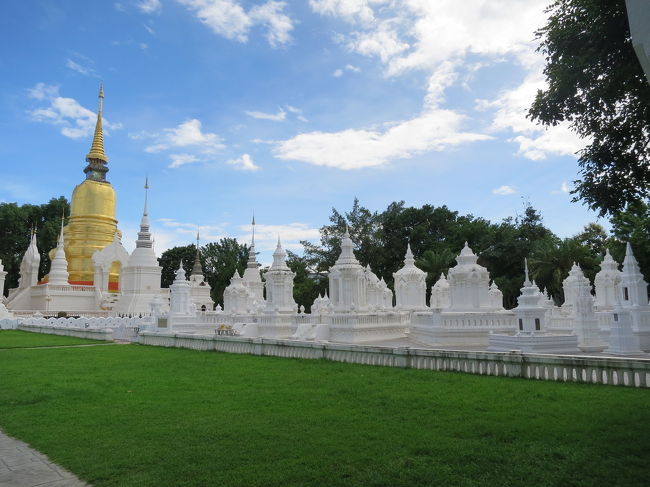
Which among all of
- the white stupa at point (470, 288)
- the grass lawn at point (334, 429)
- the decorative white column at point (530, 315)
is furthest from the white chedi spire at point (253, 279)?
the grass lawn at point (334, 429)

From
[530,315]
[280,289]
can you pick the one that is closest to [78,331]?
[280,289]

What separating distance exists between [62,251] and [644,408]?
174 ft

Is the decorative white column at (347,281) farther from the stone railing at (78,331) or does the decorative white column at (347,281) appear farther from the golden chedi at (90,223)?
the golden chedi at (90,223)

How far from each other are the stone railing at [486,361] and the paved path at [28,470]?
9152 mm

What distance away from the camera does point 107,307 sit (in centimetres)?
4800

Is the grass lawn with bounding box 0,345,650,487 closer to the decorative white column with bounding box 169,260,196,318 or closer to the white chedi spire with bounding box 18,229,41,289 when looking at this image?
the decorative white column with bounding box 169,260,196,318

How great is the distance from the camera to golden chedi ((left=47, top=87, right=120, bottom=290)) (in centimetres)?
5419

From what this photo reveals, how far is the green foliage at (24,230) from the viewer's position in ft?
194

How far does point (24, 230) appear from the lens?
6162 cm

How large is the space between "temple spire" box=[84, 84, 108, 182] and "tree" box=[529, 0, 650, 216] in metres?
56.1

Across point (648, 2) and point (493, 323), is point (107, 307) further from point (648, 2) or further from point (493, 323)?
point (648, 2)

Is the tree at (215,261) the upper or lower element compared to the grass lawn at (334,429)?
upper

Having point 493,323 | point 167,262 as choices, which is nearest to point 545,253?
point 493,323

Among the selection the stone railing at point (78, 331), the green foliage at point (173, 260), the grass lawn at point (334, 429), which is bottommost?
the grass lawn at point (334, 429)
